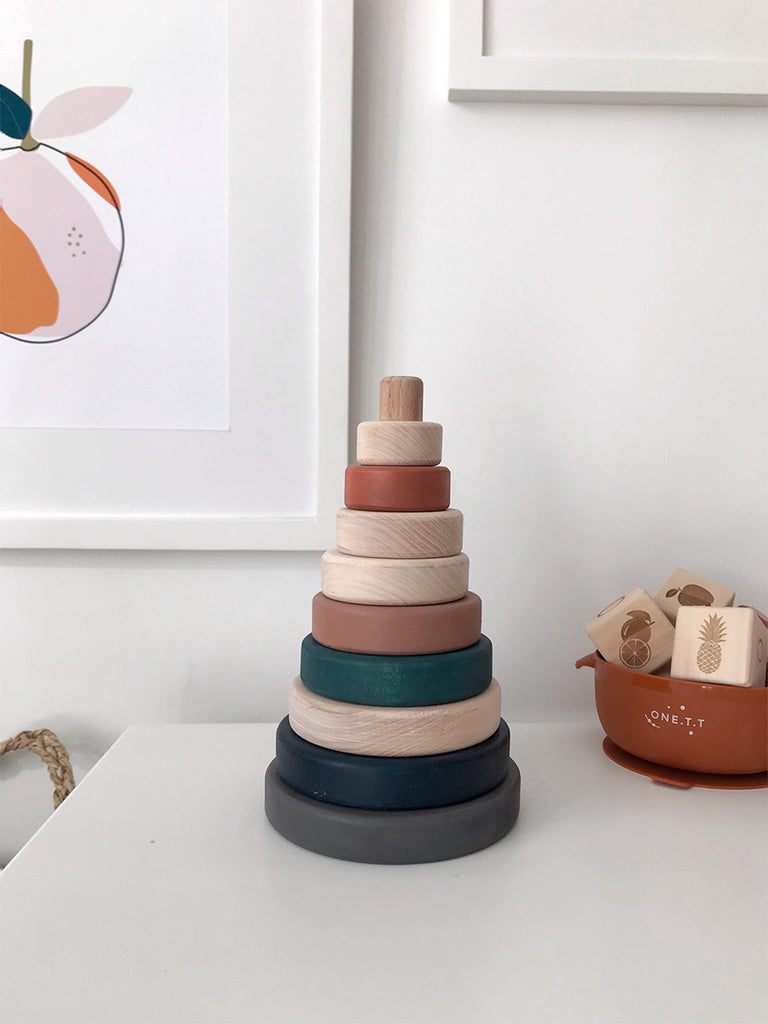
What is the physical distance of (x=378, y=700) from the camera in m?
0.51

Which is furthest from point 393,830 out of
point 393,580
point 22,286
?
point 22,286

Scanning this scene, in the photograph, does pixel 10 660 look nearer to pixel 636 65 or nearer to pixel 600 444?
pixel 600 444

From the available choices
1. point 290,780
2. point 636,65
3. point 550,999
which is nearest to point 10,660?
point 290,780

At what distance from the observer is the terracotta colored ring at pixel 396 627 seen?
1.69ft

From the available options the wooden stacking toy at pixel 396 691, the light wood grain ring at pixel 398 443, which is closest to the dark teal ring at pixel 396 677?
the wooden stacking toy at pixel 396 691

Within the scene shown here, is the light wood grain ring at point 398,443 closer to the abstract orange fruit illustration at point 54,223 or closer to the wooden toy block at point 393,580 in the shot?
the wooden toy block at point 393,580

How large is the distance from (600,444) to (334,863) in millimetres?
480

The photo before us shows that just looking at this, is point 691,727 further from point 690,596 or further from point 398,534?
point 398,534

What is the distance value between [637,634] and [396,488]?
25 cm

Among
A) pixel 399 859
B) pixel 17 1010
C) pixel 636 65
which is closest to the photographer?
pixel 17 1010

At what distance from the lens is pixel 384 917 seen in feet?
1.41

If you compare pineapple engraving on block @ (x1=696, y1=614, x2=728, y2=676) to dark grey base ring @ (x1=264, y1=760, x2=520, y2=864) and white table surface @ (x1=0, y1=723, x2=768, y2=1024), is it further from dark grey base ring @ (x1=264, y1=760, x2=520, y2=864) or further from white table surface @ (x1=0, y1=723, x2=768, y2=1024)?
dark grey base ring @ (x1=264, y1=760, x2=520, y2=864)

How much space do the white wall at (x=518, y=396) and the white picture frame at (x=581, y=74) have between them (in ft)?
0.09

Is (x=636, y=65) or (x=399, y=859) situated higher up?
(x=636, y=65)
